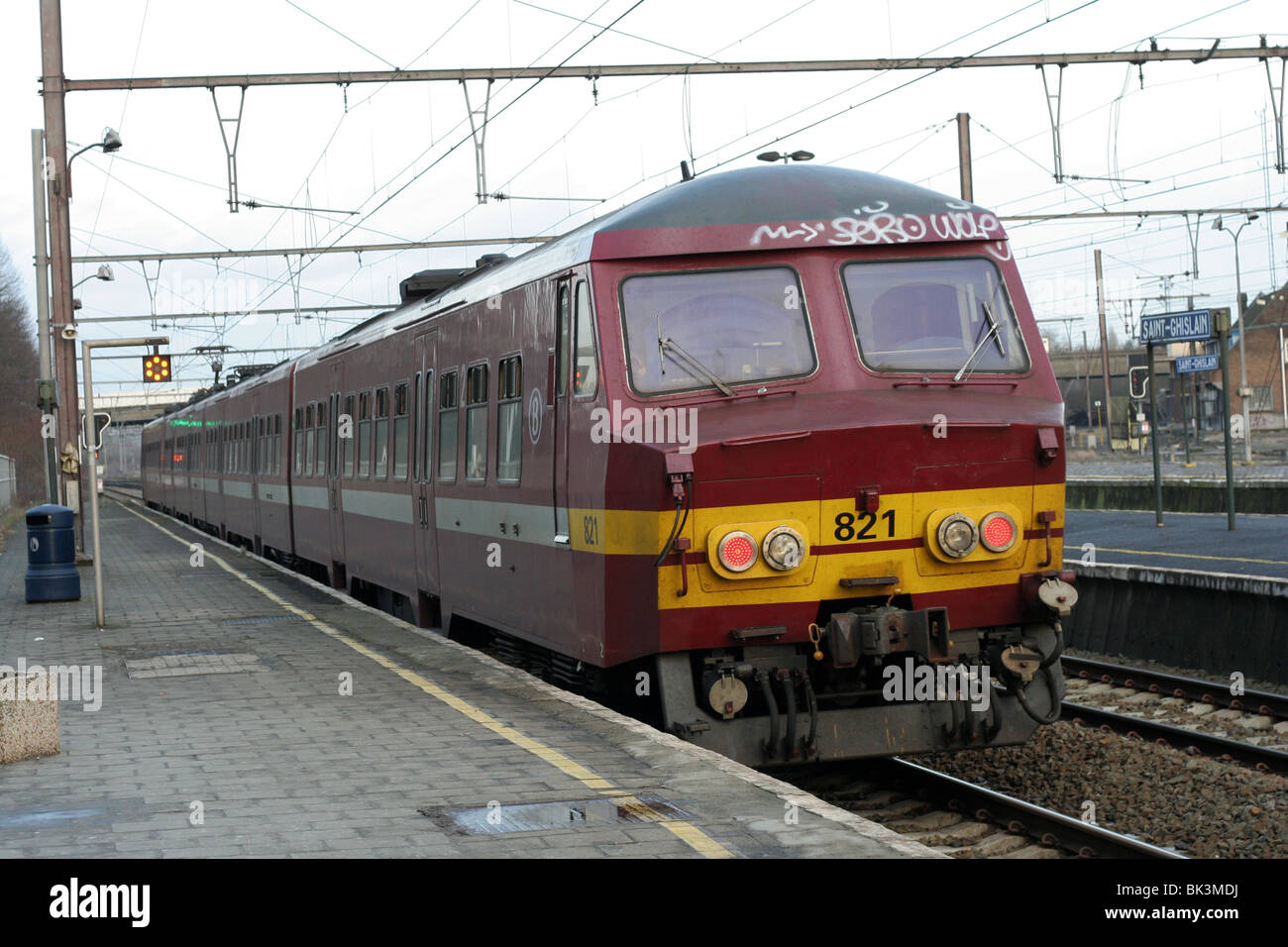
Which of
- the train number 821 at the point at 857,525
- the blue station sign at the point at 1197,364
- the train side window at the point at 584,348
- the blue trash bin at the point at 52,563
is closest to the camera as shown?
the train number 821 at the point at 857,525

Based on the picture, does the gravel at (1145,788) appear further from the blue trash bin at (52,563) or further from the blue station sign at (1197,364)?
the blue station sign at (1197,364)

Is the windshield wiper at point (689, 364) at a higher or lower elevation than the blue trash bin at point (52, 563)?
higher

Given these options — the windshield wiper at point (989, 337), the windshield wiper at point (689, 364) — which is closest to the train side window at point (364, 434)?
the windshield wiper at point (689, 364)

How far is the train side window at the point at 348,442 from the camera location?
16984mm

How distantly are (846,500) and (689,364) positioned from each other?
1.18 metres

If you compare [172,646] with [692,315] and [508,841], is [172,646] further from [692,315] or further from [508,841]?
[508,841]

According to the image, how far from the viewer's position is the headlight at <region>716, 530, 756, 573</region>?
7.78 metres

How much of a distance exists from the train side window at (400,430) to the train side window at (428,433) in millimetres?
685

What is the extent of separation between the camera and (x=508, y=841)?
20.0 feet

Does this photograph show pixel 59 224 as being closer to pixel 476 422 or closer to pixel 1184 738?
pixel 476 422

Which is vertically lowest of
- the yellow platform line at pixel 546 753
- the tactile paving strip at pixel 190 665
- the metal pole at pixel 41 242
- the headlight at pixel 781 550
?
the yellow platform line at pixel 546 753

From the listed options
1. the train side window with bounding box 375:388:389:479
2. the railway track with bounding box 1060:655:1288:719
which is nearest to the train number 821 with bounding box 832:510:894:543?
the railway track with bounding box 1060:655:1288:719

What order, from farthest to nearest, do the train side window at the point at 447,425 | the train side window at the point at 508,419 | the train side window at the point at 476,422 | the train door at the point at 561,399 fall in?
the train side window at the point at 447,425, the train side window at the point at 476,422, the train side window at the point at 508,419, the train door at the point at 561,399
